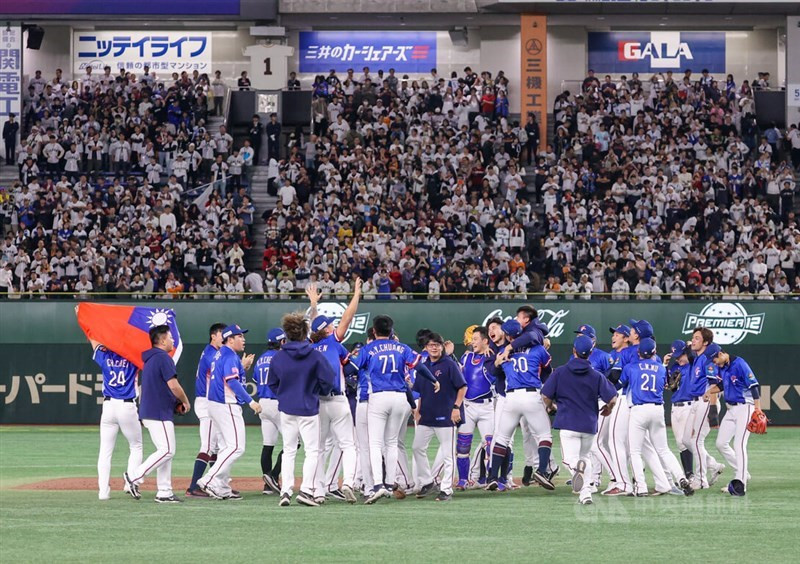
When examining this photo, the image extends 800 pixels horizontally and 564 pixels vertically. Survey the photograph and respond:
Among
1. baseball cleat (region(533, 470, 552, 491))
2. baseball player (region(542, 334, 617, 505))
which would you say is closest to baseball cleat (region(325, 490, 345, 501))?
baseball cleat (region(533, 470, 552, 491))

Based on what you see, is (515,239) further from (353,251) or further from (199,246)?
(199,246)

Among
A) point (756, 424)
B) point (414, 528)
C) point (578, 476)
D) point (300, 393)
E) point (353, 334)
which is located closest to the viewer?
point (414, 528)

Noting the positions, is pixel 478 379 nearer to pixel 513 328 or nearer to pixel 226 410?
pixel 513 328

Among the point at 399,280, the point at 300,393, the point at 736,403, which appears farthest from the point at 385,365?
the point at 399,280

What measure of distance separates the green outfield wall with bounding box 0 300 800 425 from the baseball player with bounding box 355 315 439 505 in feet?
47.8

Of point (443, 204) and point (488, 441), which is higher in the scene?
point (443, 204)

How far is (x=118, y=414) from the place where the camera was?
1502cm

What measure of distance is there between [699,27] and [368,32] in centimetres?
1124

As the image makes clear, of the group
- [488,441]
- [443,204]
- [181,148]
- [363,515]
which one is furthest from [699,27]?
[363,515]

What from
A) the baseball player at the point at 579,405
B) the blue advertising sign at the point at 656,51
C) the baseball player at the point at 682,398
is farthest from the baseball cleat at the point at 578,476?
the blue advertising sign at the point at 656,51

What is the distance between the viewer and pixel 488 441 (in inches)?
679

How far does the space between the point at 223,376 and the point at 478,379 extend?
346 cm

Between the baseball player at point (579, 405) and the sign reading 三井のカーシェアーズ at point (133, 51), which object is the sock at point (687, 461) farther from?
the sign reading 三井のカーシェアーズ at point (133, 51)

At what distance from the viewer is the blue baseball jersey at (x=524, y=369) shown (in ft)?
53.1
